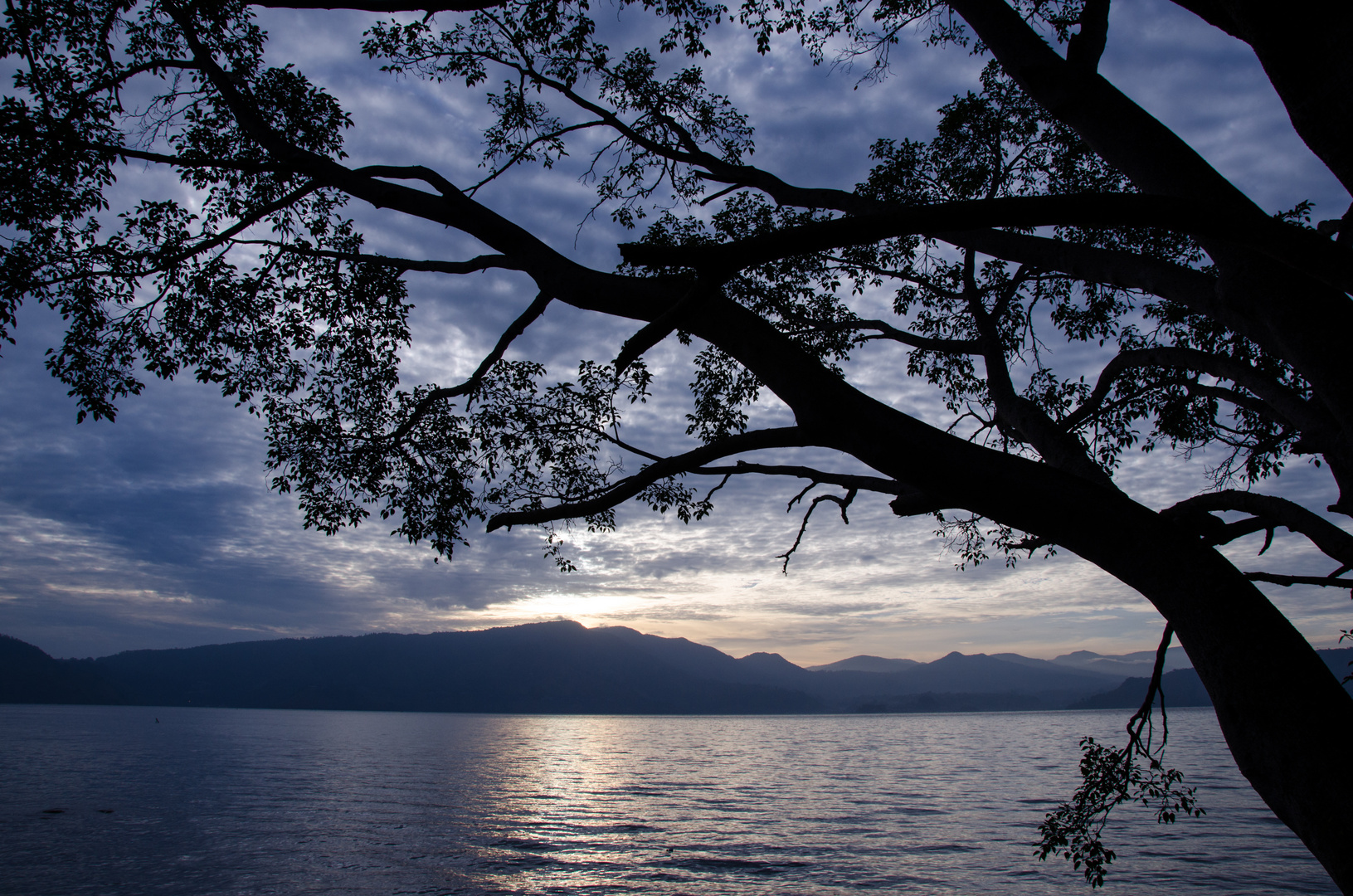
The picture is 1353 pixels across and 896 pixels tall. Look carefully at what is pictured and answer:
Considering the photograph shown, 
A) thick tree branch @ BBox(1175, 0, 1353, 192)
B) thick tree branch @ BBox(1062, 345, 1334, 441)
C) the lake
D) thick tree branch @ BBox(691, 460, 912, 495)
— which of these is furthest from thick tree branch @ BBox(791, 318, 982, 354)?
the lake

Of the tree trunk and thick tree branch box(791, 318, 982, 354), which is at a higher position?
thick tree branch box(791, 318, 982, 354)

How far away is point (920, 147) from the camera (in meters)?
12.1

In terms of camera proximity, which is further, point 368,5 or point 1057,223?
point 368,5

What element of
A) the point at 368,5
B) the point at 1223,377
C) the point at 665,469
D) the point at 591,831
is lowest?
the point at 591,831

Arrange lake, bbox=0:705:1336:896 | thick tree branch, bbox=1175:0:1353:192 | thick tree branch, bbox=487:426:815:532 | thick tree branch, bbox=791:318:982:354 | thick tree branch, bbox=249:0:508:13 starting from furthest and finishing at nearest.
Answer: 1. lake, bbox=0:705:1336:896
2. thick tree branch, bbox=791:318:982:354
3. thick tree branch, bbox=249:0:508:13
4. thick tree branch, bbox=487:426:815:532
5. thick tree branch, bbox=1175:0:1353:192

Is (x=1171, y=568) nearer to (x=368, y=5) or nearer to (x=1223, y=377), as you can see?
(x=1223, y=377)

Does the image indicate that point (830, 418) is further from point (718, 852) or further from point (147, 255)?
point (718, 852)

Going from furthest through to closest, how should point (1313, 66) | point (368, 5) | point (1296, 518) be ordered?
1. point (368, 5)
2. point (1296, 518)
3. point (1313, 66)

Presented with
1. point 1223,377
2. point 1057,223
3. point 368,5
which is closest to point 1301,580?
point 1223,377

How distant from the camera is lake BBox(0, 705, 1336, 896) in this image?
25156mm

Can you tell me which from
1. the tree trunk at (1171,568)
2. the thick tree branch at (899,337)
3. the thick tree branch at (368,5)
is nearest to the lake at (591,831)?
the thick tree branch at (899,337)

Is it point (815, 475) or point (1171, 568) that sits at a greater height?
point (815, 475)

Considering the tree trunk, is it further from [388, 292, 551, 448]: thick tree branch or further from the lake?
the lake

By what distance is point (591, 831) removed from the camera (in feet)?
119
